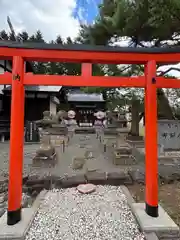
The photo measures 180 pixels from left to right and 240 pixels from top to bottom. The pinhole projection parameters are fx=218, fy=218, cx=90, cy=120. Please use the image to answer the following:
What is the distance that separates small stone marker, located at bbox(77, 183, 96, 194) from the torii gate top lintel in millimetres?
2344

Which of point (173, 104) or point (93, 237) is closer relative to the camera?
point (93, 237)

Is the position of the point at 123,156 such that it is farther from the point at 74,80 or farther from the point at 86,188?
the point at 74,80

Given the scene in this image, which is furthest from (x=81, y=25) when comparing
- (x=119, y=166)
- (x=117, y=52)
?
(x=117, y=52)

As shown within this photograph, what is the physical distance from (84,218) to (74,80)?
6.22 feet

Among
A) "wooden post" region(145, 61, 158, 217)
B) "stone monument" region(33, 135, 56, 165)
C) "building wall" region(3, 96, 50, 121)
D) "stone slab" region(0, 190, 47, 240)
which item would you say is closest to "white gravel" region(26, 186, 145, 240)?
"stone slab" region(0, 190, 47, 240)

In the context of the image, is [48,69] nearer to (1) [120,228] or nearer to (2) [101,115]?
(2) [101,115]

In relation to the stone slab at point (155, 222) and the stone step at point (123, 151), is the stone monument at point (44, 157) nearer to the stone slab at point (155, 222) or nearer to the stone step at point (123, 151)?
the stone step at point (123, 151)

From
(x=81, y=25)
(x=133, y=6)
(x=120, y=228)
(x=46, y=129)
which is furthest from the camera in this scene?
(x=46, y=129)

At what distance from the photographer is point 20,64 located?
2781 millimetres

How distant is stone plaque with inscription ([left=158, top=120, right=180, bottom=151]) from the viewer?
6.95 m

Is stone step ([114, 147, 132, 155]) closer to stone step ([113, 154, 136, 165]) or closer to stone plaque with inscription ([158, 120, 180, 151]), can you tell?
stone step ([113, 154, 136, 165])

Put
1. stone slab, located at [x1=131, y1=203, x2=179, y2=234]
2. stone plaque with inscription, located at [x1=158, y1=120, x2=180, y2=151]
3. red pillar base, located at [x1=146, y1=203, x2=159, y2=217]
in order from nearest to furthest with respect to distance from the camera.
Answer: stone slab, located at [x1=131, y1=203, x2=179, y2=234]
red pillar base, located at [x1=146, y1=203, x2=159, y2=217]
stone plaque with inscription, located at [x1=158, y1=120, x2=180, y2=151]

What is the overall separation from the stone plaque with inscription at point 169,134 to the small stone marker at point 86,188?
12.1ft

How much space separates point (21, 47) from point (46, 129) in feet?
24.5
